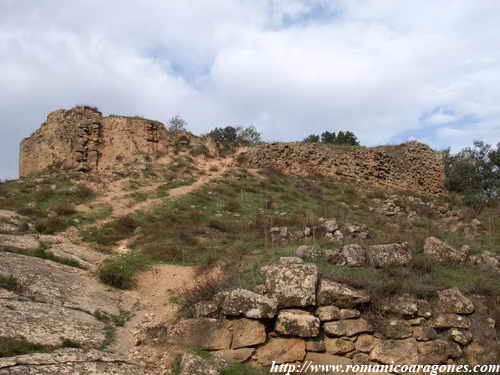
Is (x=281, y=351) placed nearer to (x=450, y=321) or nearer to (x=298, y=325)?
(x=298, y=325)

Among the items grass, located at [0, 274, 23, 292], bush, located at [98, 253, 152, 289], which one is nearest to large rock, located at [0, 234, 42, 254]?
bush, located at [98, 253, 152, 289]

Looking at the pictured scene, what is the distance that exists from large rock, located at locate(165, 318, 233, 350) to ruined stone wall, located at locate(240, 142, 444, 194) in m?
15.2

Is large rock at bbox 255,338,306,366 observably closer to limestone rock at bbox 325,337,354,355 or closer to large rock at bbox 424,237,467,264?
limestone rock at bbox 325,337,354,355

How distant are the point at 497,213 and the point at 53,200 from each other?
14902 millimetres

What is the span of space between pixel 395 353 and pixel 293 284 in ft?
5.36

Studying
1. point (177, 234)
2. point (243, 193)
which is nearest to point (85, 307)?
point (177, 234)

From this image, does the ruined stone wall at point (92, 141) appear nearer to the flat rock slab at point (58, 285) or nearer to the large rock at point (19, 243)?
the large rock at point (19, 243)

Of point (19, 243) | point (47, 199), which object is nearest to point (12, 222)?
point (19, 243)

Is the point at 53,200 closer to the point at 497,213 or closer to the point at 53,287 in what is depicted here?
the point at 53,287

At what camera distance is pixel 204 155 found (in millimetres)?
20750

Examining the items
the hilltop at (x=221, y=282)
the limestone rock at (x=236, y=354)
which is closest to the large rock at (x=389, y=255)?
the hilltop at (x=221, y=282)

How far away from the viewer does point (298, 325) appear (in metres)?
5.88

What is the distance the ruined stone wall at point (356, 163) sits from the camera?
21219mm

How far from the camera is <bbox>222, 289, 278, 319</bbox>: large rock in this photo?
5965 mm
